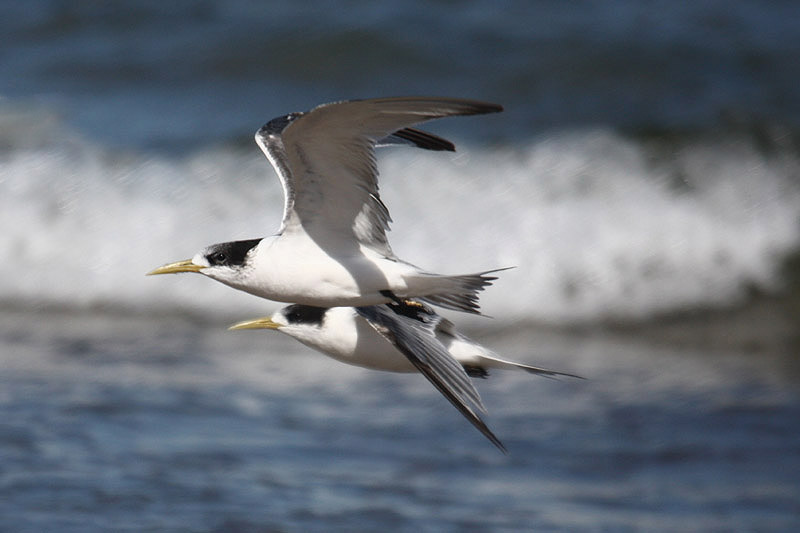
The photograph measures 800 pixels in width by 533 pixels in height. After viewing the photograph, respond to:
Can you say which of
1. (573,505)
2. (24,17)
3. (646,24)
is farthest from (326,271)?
(24,17)

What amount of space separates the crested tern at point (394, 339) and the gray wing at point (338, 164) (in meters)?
0.26

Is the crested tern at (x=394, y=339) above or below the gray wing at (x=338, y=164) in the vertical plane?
below

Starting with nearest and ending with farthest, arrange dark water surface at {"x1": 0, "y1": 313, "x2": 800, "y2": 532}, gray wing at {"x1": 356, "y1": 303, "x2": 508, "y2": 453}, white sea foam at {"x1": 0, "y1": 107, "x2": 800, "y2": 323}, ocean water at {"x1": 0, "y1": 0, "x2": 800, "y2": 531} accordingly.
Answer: gray wing at {"x1": 356, "y1": 303, "x2": 508, "y2": 453} → dark water surface at {"x1": 0, "y1": 313, "x2": 800, "y2": 532} → ocean water at {"x1": 0, "y1": 0, "x2": 800, "y2": 531} → white sea foam at {"x1": 0, "y1": 107, "x2": 800, "y2": 323}

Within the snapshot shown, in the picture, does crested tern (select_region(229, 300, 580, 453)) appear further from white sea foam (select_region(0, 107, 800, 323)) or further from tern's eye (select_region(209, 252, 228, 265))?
white sea foam (select_region(0, 107, 800, 323))

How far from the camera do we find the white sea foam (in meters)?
7.84

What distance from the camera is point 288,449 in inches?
216

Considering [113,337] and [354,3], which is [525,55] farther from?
[113,337]

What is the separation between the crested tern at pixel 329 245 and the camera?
3.61 metres

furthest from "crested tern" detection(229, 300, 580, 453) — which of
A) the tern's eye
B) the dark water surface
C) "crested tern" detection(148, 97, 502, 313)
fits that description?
the dark water surface

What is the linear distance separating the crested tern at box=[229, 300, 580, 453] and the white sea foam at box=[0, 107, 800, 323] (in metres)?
3.20

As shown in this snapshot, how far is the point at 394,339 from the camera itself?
3676 millimetres

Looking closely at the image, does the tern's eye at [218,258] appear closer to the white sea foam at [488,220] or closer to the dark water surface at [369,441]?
the dark water surface at [369,441]

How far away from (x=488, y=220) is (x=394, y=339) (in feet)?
15.5

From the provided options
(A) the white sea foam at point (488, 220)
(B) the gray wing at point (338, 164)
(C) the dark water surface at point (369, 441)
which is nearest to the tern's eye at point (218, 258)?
(B) the gray wing at point (338, 164)
